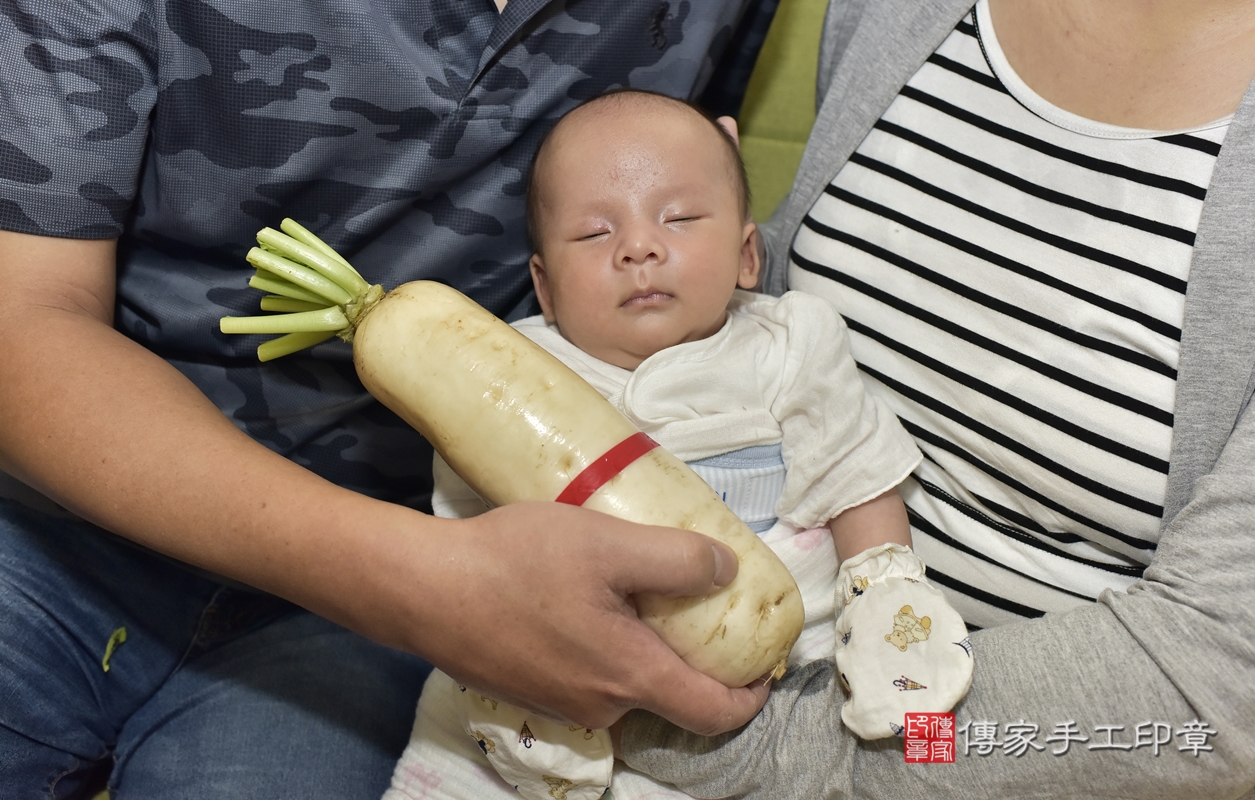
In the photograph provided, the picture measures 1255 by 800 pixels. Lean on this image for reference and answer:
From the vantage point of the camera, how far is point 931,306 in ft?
3.87

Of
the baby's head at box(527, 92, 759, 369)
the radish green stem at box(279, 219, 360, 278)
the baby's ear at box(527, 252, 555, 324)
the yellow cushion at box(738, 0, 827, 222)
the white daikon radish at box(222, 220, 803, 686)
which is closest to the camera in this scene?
the white daikon radish at box(222, 220, 803, 686)

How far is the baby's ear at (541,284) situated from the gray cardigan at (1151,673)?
62cm

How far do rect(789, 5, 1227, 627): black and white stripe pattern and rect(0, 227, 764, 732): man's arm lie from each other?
0.42 meters

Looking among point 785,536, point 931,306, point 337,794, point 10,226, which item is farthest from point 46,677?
point 931,306

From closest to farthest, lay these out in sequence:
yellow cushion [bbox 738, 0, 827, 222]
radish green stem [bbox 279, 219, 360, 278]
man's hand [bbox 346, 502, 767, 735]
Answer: man's hand [bbox 346, 502, 767, 735] < radish green stem [bbox 279, 219, 360, 278] < yellow cushion [bbox 738, 0, 827, 222]

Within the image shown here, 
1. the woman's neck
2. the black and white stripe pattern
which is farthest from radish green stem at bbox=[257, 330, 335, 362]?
the woman's neck

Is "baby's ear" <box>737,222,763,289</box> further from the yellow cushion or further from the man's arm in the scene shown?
the man's arm

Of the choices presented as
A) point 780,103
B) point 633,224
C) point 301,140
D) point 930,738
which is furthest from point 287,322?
point 780,103

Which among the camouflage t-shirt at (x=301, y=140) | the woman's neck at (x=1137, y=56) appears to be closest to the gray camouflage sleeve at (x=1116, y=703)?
the woman's neck at (x=1137, y=56)

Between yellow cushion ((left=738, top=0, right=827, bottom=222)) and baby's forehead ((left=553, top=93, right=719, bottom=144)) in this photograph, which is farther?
yellow cushion ((left=738, top=0, right=827, bottom=222))

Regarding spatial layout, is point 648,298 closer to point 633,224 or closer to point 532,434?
point 633,224

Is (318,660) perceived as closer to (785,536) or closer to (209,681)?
(209,681)

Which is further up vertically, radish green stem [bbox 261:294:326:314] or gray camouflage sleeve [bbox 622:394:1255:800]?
gray camouflage sleeve [bbox 622:394:1255:800]

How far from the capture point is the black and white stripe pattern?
3.42ft
